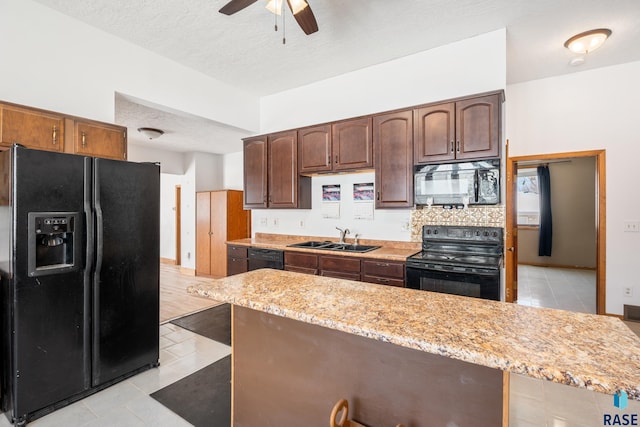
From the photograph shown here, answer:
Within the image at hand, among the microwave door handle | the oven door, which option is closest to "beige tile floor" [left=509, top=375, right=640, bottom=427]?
the oven door

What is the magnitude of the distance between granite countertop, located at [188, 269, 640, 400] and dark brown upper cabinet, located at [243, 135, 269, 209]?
278 cm

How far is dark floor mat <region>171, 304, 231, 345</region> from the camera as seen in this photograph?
3.24m

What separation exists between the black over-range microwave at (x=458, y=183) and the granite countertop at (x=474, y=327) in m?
1.81

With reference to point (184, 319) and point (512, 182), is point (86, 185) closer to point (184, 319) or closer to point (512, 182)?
point (184, 319)

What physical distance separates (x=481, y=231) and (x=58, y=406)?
3571 mm

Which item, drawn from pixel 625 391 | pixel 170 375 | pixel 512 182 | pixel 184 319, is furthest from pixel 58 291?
pixel 512 182

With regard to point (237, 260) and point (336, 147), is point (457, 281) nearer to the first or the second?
point (336, 147)

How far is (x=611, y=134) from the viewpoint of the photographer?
3469mm

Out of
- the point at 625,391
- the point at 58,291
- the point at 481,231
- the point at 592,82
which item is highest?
the point at 592,82

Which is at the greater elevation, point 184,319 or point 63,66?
point 63,66

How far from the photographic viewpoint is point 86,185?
211cm

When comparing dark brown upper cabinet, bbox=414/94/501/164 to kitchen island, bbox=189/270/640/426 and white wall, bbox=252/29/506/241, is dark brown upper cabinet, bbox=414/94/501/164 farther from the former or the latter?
kitchen island, bbox=189/270/640/426

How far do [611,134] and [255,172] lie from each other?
4.36m

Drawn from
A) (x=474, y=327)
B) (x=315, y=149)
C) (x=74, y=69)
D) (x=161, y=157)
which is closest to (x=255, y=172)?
(x=315, y=149)
